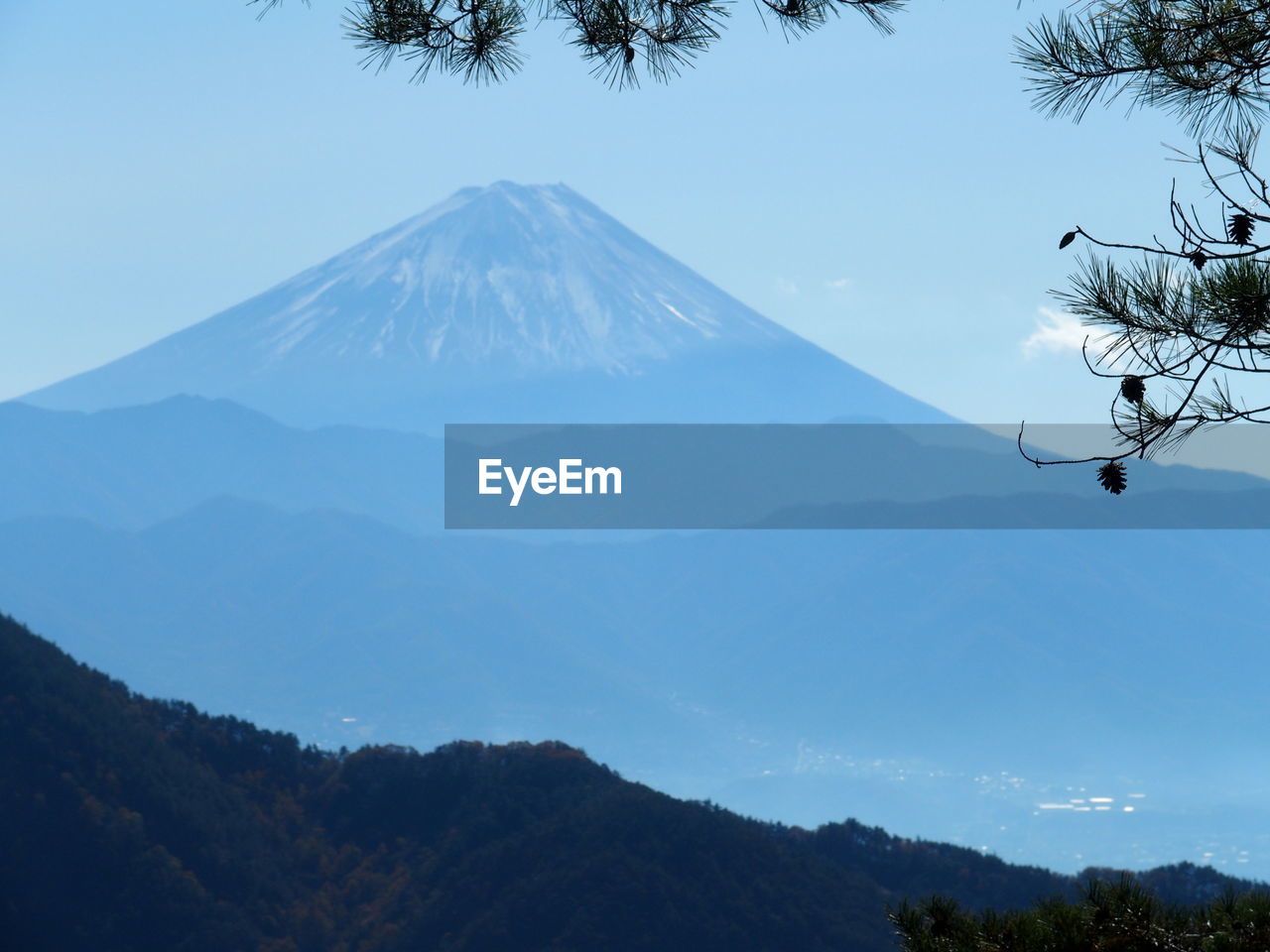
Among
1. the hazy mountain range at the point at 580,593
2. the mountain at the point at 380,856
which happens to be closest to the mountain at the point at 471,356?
the hazy mountain range at the point at 580,593

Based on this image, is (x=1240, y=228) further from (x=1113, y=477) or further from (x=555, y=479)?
(x=555, y=479)

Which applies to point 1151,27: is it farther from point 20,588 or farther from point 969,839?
point 20,588

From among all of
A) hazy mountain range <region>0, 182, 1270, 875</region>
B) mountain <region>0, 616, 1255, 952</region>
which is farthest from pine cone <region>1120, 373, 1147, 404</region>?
hazy mountain range <region>0, 182, 1270, 875</region>

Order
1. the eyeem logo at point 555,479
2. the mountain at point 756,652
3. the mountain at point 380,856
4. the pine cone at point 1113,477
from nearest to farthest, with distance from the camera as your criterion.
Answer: the pine cone at point 1113,477
the mountain at point 380,856
the mountain at point 756,652
the eyeem logo at point 555,479

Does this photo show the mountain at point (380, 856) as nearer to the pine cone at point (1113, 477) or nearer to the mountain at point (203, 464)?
the pine cone at point (1113, 477)

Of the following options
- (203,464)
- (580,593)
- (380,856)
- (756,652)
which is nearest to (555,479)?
(580,593)

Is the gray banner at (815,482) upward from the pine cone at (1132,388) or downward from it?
upward

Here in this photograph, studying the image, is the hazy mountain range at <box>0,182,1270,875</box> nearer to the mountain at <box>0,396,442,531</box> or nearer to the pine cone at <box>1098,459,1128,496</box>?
the mountain at <box>0,396,442,531</box>
